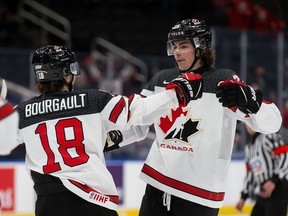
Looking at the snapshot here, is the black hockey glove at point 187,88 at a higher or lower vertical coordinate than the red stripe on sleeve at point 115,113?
higher

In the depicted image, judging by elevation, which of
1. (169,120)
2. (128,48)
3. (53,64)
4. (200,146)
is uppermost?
(128,48)

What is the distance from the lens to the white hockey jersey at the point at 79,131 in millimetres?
3391

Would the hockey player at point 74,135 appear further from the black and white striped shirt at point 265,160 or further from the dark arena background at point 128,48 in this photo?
the dark arena background at point 128,48

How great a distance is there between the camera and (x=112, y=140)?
3812 millimetres

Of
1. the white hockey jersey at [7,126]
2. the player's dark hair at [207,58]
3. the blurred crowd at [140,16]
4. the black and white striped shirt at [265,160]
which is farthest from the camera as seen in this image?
the blurred crowd at [140,16]

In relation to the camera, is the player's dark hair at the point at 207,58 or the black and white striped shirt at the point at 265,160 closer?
the player's dark hair at the point at 207,58

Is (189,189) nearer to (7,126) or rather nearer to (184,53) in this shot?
(184,53)

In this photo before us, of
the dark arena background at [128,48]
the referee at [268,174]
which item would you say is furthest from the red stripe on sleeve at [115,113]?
the dark arena background at [128,48]

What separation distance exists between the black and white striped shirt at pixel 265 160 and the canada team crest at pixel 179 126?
6.84ft

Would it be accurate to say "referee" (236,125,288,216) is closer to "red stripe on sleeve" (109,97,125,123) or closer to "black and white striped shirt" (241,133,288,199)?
"black and white striped shirt" (241,133,288,199)

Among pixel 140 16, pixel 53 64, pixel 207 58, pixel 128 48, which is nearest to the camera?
pixel 53 64

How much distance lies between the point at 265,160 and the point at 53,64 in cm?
287

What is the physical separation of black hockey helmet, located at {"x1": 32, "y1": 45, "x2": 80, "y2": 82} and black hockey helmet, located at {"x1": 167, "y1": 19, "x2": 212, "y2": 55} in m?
0.58

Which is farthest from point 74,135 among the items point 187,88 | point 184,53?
point 184,53
